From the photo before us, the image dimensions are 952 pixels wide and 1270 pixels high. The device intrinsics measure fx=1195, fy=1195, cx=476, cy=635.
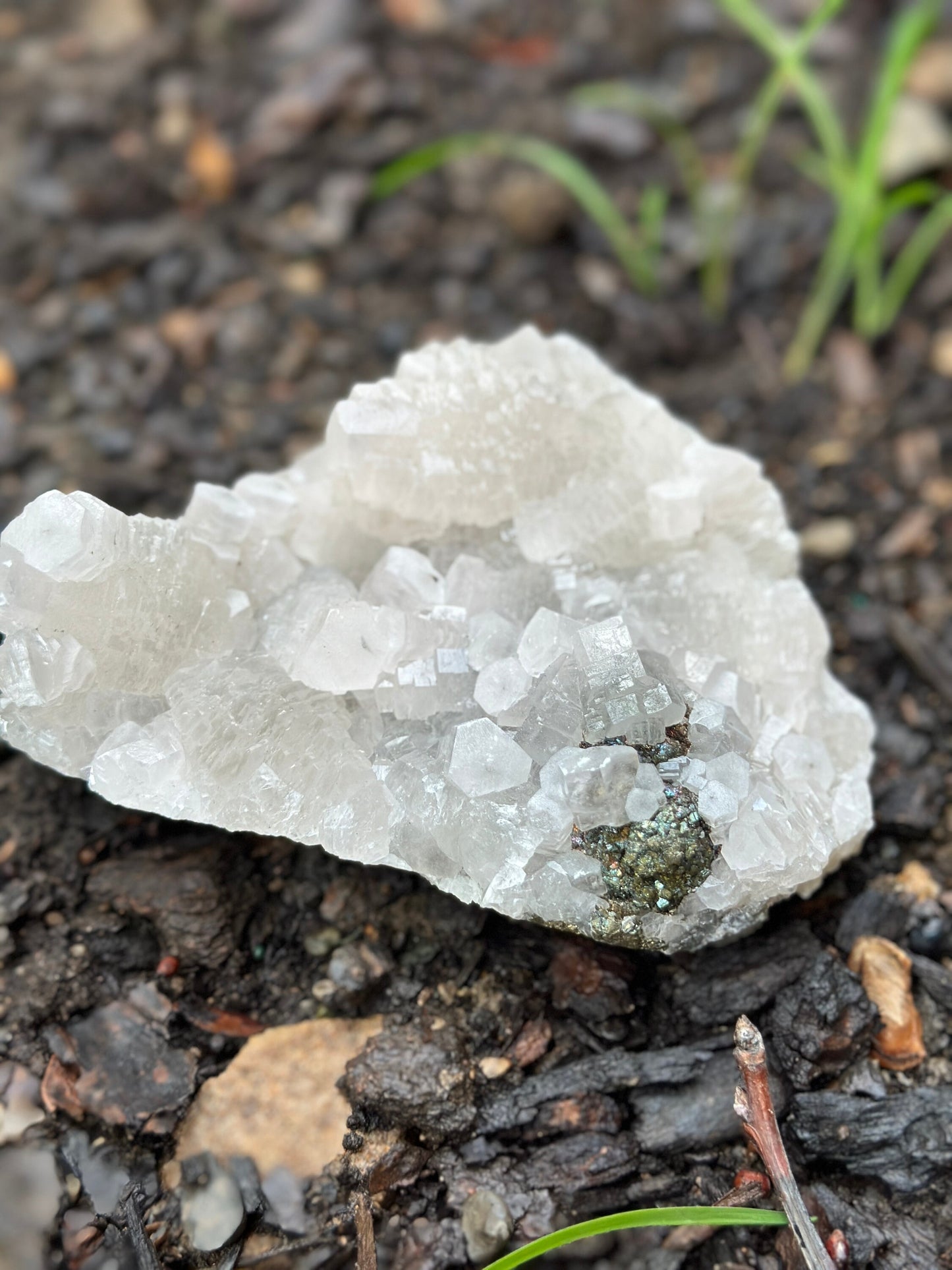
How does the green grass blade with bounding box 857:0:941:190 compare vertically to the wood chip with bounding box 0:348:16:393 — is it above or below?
above

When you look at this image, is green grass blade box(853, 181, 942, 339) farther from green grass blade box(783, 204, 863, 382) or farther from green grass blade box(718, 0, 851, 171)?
green grass blade box(718, 0, 851, 171)

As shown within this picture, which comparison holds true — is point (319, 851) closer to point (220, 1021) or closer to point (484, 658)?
point (220, 1021)

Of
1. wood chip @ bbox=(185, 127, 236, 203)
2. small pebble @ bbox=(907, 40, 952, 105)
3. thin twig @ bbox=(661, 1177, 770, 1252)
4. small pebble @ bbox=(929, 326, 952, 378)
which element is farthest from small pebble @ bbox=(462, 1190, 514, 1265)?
small pebble @ bbox=(907, 40, 952, 105)

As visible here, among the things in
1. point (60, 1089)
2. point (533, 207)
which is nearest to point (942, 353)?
point (533, 207)

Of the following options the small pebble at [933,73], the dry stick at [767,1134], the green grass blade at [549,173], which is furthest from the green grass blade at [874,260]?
the dry stick at [767,1134]

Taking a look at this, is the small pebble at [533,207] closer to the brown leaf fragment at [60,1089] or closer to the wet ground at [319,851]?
the wet ground at [319,851]

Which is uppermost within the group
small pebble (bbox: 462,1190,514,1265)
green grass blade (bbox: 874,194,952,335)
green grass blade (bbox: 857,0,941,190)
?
green grass blade (bbox: 857,0,941,190)
